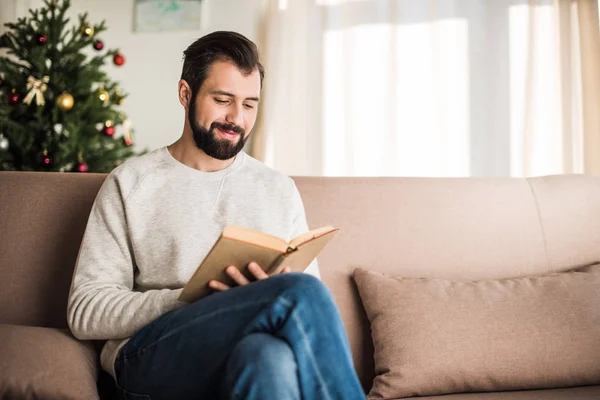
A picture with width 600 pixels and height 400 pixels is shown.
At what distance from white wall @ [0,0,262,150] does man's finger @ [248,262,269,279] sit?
2.82 m

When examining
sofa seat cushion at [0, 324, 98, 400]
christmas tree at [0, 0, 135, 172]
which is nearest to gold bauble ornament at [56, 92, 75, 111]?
christmas tree at [0, 0, 135, 172]

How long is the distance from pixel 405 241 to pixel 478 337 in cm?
35

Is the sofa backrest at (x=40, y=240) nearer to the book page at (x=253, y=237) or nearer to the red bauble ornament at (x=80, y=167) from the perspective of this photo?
the book page at (x=253, y=237)

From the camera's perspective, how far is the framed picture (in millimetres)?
3887

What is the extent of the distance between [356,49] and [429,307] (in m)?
2.34

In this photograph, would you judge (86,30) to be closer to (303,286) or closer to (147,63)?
(147,63)

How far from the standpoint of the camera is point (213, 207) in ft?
5.13

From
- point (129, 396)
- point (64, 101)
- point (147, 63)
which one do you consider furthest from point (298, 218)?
point (147, 63)

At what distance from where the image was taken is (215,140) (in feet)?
5.21

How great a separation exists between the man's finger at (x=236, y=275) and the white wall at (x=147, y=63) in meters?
2.81

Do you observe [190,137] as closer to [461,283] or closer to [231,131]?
[231,131]

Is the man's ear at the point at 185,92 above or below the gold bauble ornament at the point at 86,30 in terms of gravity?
below

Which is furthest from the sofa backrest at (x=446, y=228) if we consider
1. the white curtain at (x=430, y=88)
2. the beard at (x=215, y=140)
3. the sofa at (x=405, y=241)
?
the white curtain at (x=430, y=88)

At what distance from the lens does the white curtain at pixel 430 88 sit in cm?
320
